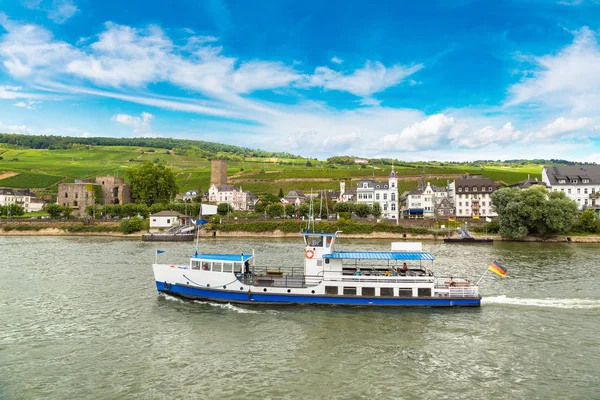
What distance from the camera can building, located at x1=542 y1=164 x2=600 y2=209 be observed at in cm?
10094

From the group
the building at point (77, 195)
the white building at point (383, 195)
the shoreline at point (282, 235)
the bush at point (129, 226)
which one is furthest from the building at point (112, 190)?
the white building at point (383, 195)

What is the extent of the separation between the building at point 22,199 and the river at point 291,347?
4534 inches

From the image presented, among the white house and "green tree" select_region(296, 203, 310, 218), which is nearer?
the white house

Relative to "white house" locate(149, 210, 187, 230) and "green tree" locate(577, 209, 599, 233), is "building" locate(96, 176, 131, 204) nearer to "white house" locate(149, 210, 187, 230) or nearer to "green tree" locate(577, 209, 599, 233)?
"white house" locate(149, 210, 187, 230)

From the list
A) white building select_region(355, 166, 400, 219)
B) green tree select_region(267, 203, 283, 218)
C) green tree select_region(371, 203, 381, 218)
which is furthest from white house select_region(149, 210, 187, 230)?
white building select_region(355, 166, 400, 219)

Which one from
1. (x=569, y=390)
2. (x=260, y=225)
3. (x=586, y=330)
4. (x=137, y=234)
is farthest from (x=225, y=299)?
(x=137, y=234)

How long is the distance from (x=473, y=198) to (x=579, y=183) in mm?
24156

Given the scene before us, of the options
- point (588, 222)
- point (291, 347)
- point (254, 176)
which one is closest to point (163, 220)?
point (254, 176)

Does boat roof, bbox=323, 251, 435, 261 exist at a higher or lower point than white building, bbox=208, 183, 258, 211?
lower

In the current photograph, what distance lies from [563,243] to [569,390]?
66.8 m

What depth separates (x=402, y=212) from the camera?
123 m

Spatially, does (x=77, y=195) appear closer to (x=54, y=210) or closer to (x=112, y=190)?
(x=112, y=190)

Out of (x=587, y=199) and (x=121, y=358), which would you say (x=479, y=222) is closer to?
(x=587, y=199)

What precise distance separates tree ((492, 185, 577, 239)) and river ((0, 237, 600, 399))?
139ft
